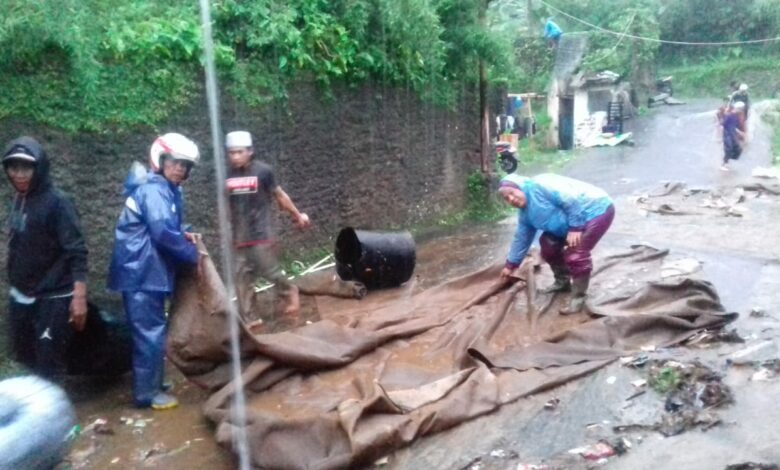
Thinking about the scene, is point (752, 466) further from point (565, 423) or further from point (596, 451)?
point (565, 423)

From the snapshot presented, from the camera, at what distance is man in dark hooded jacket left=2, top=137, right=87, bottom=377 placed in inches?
216

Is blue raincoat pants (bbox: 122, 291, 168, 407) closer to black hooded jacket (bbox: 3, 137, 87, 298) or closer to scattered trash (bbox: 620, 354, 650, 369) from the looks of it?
black hooded jacket (bbox: 3, 137, 87, 298)

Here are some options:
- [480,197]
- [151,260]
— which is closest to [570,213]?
[151,260]

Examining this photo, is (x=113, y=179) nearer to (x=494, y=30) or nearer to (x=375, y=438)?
(x=375, y=438)

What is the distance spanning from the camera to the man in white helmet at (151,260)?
5.82 m

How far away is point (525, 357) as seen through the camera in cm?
612

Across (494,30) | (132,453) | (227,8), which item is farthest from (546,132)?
(132,453)

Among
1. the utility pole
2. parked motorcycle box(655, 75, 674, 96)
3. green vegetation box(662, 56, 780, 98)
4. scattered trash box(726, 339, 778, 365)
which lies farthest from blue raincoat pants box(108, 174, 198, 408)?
green vegetation box(662, 56, 780, 98)

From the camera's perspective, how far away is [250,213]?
755cm

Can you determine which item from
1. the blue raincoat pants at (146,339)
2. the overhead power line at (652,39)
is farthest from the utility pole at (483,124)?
the overhead power line at (652,39)

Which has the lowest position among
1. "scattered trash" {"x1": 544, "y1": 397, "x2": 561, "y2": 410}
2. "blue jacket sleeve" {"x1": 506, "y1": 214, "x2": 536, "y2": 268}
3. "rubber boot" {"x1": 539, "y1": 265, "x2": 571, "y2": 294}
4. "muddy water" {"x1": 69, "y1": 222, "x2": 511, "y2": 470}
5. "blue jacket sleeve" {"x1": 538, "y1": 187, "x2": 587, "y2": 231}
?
"muddy water" {"x1": 69, "y1": 222, "x2": 511, "y2": 470}

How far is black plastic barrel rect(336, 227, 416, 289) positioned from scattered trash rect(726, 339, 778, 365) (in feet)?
11.4

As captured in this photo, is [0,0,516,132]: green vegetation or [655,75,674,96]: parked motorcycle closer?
[0,0,516,132]: green vegetation

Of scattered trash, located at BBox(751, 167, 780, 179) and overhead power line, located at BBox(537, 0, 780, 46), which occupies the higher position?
overhead power line, located at BBox(537, 0, 780, 46)
